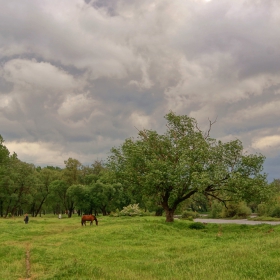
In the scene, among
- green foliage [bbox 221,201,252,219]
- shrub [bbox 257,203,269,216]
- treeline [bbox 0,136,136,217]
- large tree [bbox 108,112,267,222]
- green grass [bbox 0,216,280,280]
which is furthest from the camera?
shrub [bbox 257,203,269,216]

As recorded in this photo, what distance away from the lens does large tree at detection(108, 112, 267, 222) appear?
33444mm

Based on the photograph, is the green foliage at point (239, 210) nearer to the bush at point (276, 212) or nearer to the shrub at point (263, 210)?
the shrub at point (263, 210)

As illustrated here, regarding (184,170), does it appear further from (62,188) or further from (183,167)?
(62,188)

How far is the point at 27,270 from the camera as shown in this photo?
13.9 m

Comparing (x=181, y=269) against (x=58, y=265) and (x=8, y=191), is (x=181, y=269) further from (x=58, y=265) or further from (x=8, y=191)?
(x=8, y=191)

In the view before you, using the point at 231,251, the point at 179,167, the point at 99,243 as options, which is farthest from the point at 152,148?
the point at 231,251

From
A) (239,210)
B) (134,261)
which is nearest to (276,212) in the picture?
(239,210)

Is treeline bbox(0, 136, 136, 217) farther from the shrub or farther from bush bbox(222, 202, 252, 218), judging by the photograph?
the shrub

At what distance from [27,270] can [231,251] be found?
10.3 metres

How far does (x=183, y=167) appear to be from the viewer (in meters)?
32.9

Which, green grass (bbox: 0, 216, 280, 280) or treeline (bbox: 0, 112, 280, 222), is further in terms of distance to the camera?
treeline (bbox: 0, 112, 280, 222)

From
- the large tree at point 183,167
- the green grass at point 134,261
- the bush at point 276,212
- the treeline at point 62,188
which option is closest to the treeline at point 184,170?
the large tree at point 183,167

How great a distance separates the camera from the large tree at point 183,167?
33.4 metres

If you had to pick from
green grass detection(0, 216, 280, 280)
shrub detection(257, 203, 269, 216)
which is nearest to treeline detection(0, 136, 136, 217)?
shrub detection(257, 203, 269, 216)
